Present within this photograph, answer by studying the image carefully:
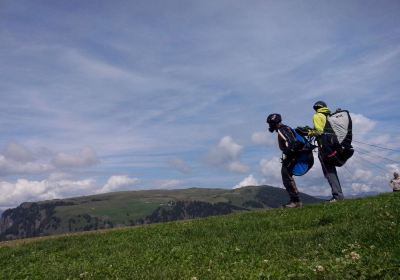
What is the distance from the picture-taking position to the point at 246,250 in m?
13.4

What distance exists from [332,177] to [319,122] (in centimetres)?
254

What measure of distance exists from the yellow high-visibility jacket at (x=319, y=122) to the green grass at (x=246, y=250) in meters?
3.52

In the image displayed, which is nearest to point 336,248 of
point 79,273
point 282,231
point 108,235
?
point 282,231

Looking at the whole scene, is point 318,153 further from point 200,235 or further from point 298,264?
point 298,264

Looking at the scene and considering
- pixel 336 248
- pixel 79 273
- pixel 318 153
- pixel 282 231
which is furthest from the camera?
pixel 318 153

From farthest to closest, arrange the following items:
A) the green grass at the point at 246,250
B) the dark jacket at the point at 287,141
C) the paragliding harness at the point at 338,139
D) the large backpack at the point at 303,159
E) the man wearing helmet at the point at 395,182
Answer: the man wearing helmet at the point at 395,182
the large backpack at the point at 303,159
the dark jacket at the point at 287,141
the paragliding harness at the point at 338,139
the green grass at the point at 246,250

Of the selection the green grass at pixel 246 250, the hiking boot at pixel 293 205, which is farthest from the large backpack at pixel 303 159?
the green grass at pixel 246 250

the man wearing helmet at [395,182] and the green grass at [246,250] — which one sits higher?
the man wearing helmet at [395,182]

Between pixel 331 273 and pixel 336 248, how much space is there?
124 inches

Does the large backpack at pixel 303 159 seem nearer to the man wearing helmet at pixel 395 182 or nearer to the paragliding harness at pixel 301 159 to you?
the paragliding harness at pixel 301 159

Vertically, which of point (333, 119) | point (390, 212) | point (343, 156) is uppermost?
point (333, 119)

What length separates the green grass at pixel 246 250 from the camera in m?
9.58

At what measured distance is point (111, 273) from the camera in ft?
40.3

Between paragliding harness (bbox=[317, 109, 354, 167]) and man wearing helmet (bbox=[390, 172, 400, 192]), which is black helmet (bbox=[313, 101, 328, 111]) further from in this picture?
man wearing helmet (bbox=[390, 172, 400, 192])
